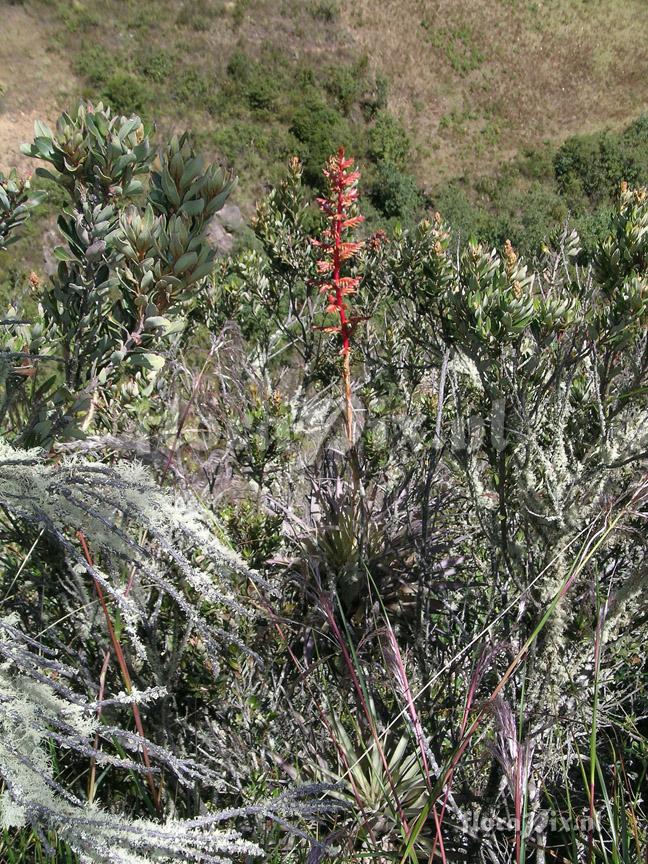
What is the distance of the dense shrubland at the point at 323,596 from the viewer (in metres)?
1.08

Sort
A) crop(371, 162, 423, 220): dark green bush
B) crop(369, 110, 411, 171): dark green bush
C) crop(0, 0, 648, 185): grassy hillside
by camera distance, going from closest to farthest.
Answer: crop(371, 162, 423, 220): dark green bush, crop(0, 0, 648, 185): grassy hillside, crop(369, 110, 411, 171): dark green bush

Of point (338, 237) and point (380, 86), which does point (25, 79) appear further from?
point (338, 237)

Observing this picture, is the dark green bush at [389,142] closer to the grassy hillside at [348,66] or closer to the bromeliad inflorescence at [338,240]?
the grassy hillside at [348,66]

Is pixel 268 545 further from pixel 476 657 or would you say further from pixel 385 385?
pixel 385 385

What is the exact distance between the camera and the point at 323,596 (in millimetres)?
1565

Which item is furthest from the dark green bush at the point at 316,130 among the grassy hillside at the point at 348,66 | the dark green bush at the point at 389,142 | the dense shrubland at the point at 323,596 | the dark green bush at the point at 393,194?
the dense shrubland at the point at 323,596

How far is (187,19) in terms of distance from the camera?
2528 centimetres

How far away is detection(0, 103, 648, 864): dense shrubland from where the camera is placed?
108 centimetres

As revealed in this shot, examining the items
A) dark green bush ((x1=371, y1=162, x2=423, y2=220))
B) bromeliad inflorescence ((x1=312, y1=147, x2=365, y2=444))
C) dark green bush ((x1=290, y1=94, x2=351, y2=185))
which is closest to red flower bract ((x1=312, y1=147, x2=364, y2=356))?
bromeliad inflorescence ((x1=312, y1=147, x2=365, y2=444))

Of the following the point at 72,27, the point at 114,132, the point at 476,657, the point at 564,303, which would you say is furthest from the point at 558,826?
the point at 72,27

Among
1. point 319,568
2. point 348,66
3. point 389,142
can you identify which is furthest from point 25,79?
point 319,568

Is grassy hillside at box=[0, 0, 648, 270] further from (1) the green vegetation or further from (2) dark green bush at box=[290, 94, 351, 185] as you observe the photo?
(1) the green vegetation

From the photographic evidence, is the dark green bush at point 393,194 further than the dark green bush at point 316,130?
No

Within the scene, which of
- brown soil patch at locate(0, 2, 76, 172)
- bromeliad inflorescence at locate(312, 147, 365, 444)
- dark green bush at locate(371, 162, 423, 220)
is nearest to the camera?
bromeliad inflorescence at locate(312, 147, 365, 444)
